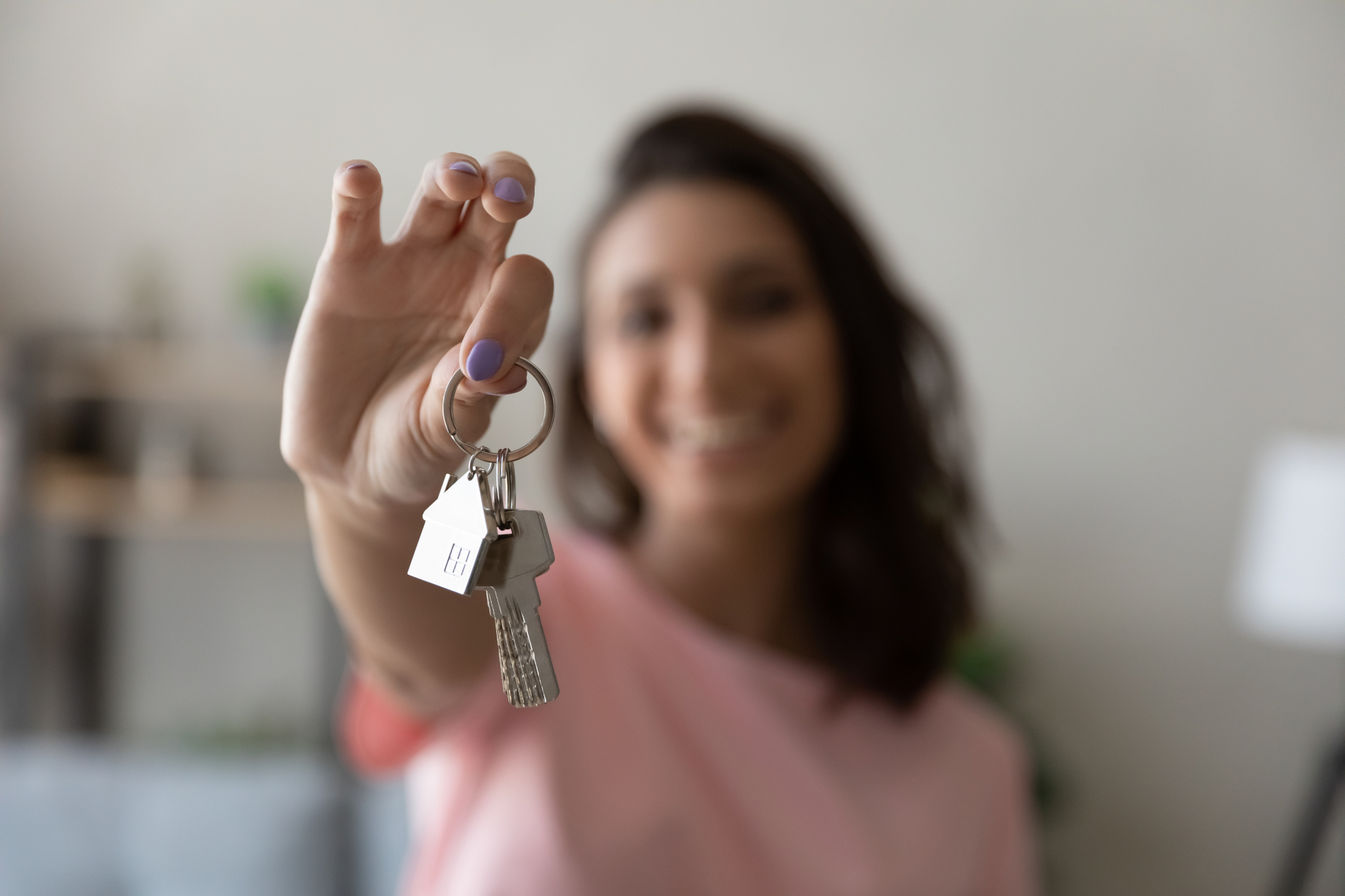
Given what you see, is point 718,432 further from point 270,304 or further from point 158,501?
point 158,501

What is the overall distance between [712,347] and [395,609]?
0.42 metres

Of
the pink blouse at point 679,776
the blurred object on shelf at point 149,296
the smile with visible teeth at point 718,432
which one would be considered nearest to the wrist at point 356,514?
the pink blouse at point 679,776

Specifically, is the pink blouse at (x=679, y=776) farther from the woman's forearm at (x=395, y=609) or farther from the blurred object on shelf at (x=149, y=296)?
the blurred object on shelf at (x=149, y=296)

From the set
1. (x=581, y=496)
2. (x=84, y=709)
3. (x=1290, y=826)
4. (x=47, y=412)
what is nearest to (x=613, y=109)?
(x=581, y=496)

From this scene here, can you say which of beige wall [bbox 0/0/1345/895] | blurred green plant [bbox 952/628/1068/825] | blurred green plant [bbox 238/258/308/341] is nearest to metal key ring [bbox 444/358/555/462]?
blurred green plant [bbox 952/628/1068/825]

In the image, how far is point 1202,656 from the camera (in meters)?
2.05

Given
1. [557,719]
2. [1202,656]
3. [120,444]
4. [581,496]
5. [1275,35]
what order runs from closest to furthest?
[557,719]
[581,496]
[1275,35]
[1202,656]
[120,444]

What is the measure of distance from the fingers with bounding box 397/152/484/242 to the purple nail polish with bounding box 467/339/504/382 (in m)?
0.06

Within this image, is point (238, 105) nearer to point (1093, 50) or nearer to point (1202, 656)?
point (1093, 50)

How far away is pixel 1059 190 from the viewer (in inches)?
79.2

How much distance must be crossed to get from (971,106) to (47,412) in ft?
7.54

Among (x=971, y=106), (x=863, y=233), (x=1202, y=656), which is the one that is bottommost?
(x=1202, y=656)

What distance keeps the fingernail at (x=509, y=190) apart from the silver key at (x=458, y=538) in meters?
0.10

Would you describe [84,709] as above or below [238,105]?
below
